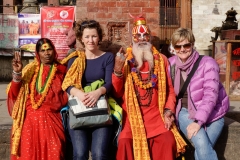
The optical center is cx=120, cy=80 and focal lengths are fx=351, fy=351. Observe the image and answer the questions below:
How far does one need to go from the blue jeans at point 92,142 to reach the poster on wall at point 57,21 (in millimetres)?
8301

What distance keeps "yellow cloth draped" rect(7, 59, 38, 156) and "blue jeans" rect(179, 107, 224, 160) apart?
1.60 metres

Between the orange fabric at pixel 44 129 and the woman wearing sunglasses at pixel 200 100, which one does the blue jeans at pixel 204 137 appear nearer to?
the woman wearing sunglasses at pixel 200 100

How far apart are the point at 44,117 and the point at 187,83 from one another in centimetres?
147

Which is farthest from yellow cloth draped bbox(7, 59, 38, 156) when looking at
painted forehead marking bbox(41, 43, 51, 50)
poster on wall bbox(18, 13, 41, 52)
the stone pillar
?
the stone pillar

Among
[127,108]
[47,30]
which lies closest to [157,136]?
[127,108]

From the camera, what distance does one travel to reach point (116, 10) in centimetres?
489

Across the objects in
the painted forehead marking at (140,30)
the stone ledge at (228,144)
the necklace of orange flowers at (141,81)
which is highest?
the painted forehead marking at (140,30)

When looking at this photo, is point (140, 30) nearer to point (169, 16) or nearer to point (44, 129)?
point (44, 129)

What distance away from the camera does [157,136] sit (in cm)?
340

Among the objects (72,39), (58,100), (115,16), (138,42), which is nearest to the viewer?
(58,100)

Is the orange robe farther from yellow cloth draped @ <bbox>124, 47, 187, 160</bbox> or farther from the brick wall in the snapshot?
the brick wall

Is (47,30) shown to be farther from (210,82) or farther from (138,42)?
(210,82)

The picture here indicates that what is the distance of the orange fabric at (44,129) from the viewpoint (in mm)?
3389

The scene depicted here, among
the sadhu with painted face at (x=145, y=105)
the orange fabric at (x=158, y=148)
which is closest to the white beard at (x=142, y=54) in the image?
the sadhu with painted face at (x=145, y=105)
